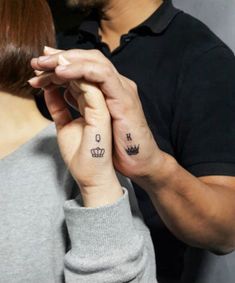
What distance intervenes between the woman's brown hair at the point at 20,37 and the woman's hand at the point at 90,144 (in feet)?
0.39

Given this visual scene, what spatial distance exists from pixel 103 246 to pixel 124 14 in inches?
29.2

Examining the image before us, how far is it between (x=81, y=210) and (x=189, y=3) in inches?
38.7

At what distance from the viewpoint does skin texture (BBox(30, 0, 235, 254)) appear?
575 mm

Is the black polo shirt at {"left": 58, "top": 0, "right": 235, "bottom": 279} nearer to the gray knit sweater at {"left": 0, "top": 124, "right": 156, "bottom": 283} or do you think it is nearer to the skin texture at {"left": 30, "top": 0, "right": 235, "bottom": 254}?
the skin texture at {"left": 30, "top": 0, "right": 235, "bottom": 254}

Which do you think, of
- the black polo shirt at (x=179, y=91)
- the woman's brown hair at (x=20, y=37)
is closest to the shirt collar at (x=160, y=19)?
the black polo shirt at (x=179, y=91)

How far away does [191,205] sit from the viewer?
2.54 feet

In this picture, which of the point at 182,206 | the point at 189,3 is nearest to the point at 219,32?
the point at 189,3

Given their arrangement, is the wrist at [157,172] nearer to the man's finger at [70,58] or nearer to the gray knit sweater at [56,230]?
the gray knit sweater at [56,230]

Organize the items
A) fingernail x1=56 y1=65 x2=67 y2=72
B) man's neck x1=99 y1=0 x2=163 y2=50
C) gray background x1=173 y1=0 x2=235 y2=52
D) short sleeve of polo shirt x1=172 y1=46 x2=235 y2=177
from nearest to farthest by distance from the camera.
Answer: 1. fingernail x1=56 y1=65 x2=67 y2=72
2. short sleeve of polo shirt x1=172 y1=46 x2=235 y2=177
3. man's neck x1=99 y1=0 x2=163 y2=50
4. gray background x1=173 y1=0 x2=235 y2=52

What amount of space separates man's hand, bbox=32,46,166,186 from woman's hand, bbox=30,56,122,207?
0.04ft

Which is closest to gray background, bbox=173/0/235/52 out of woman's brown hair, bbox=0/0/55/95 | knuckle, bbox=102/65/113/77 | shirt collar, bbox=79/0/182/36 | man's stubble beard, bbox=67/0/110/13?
shirt collar, bbox=79/0/182/36

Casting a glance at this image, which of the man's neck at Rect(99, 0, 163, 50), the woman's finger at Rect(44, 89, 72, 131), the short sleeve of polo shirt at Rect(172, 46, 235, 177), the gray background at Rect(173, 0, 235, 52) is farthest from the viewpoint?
the gray background at Rect(173, 0, 235, 52)

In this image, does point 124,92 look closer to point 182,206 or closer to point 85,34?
point 182,206

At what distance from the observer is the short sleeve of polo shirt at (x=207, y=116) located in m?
0.88
